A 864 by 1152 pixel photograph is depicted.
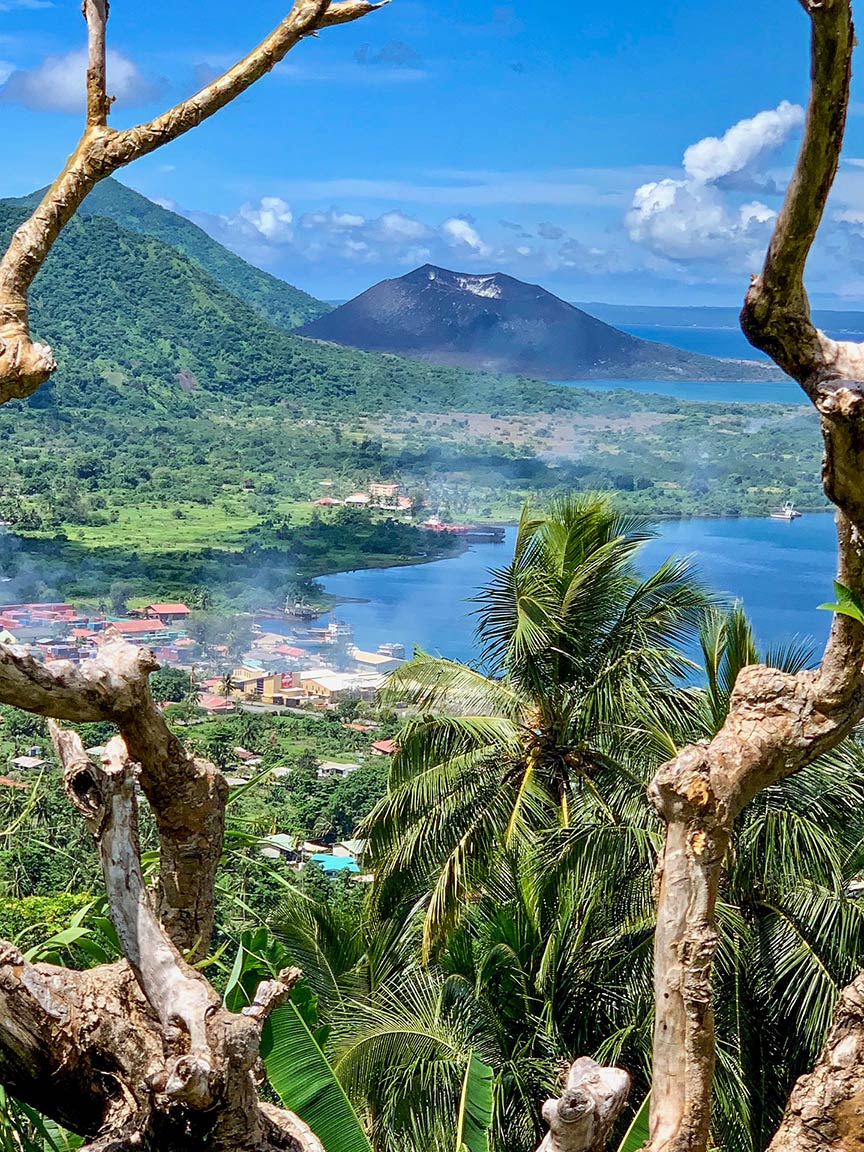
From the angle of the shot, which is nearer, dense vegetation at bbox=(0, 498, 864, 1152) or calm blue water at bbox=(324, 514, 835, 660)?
dense vegetation at bbox=(0, 498, 864, 1152)

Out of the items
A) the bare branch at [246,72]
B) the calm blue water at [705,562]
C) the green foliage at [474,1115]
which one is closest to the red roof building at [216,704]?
the calm blue water at [705,562]

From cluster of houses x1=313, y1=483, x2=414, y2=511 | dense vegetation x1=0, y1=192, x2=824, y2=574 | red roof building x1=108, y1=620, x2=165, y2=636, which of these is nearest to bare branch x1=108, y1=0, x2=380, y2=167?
red roof building x1=108, y1=620, x2=165, y2=636

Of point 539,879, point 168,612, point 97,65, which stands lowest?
point 168,612

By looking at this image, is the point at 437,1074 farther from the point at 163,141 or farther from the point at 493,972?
the point at 163,141

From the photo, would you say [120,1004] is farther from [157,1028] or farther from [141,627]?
[141,627]

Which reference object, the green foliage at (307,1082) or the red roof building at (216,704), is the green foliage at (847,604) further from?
the red roof building at (216,704)

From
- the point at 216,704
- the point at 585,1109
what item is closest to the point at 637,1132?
the point at 585,1109

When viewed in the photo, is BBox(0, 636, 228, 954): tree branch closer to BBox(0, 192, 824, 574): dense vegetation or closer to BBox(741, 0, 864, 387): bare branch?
BBox(741, 0, 864, 387): bare branch

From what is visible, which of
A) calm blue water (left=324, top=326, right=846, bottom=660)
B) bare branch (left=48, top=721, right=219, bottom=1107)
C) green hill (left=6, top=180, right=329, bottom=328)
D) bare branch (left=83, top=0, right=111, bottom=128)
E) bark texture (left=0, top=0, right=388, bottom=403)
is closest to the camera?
bare branch (left=48, top=721, right=219, bottom=1107)
